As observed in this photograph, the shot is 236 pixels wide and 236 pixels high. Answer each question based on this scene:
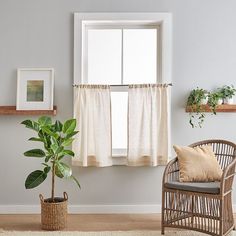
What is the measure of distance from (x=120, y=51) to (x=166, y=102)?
794 millimetres

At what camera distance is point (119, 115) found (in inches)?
172

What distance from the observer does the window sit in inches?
171

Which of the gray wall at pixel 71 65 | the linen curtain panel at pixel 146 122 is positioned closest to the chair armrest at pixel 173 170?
the linen curtain panel at pixel 146 122

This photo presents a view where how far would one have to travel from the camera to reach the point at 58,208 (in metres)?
3.63

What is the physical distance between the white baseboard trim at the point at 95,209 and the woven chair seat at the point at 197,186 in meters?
0.89

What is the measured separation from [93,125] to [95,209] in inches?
35.7

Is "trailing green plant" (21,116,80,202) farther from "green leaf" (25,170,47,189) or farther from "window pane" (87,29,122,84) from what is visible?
"window pane" (87,29,122,84)

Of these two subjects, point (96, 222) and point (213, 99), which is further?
point (213, 99)

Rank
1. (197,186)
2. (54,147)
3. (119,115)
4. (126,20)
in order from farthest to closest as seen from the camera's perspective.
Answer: (119,115) < (126,20) < (54,147) < (197,186)

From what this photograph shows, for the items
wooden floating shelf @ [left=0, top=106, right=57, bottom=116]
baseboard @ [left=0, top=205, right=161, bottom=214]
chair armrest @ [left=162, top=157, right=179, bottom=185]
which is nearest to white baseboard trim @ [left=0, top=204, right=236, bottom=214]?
baseboard @ [left=0, top=205, right=161, bottom=214]

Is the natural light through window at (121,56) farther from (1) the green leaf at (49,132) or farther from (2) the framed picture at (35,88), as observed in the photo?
(1) the green leaf at (49,132)

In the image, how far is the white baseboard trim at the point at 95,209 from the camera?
4.23 meters

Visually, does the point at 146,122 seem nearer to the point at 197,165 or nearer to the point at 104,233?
the point at 197,165

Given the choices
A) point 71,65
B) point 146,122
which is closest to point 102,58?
point 71,65
